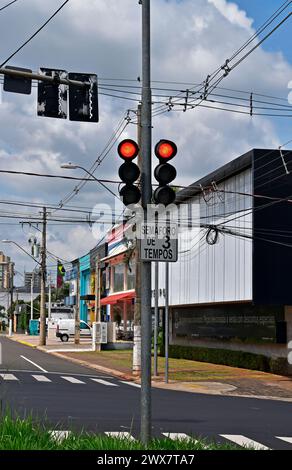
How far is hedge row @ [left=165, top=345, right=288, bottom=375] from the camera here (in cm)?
2961

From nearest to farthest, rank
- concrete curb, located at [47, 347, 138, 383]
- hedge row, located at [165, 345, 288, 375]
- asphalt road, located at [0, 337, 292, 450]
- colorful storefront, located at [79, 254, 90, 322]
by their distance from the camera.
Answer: asphalt road, located at [0, 337, 292, 450]
concrete curb, located at [47, 347, 138, 383]
hedge row, located at [165, 345, 288, 375]
colorful storefront, located at [79, 254, 90, 322]

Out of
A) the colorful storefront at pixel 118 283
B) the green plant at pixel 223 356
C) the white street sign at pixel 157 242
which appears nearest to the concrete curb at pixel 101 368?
the green plant at pixel 223 356

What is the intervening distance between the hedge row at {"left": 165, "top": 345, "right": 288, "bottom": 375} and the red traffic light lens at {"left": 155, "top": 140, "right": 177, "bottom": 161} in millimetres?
20094

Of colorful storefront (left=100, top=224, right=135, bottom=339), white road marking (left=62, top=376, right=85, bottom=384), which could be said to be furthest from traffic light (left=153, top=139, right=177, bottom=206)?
colorful storefront (left=100, top=224, right=135, bottom=339)

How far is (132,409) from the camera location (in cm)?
1659

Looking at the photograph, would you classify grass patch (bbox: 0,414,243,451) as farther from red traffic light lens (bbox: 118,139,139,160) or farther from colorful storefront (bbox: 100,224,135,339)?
colorful storefront (bbox: 100,224,135,339)

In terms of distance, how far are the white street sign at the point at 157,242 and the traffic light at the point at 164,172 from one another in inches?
15.0

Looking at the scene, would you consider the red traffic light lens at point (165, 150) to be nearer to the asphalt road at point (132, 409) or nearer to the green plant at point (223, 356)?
the asphalt road at point (132, 409)

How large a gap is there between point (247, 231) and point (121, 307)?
140 feet

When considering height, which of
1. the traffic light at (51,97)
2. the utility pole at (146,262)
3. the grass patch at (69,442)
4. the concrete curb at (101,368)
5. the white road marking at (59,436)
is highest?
the traffic light at (51,97)

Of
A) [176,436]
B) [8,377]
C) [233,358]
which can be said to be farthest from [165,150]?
[233,358]

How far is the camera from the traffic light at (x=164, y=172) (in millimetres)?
10477

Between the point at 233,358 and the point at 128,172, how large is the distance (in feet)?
79.5

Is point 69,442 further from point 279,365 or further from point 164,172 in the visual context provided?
point 279,365
